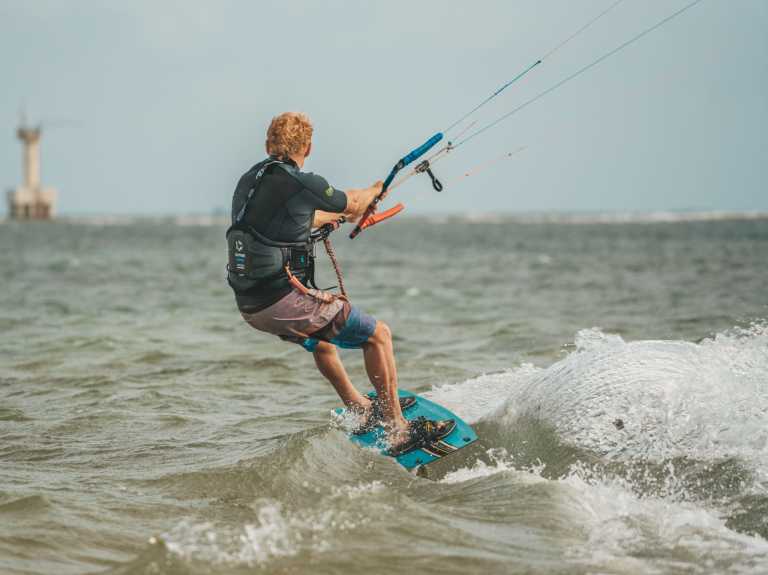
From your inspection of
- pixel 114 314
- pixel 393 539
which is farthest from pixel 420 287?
pixel 393 539

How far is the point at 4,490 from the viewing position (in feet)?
20.9

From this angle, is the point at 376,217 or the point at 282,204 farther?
the point at 376,217

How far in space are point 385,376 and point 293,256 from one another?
43.8 inches

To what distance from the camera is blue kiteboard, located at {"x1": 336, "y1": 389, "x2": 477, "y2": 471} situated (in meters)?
6.95

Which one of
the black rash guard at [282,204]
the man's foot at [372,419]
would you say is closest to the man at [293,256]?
the black rash guard at [282,204]

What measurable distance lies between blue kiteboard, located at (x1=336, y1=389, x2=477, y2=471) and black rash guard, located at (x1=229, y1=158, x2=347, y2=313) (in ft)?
4.31

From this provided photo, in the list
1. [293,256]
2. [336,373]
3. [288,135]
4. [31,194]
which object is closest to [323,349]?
[336,373]

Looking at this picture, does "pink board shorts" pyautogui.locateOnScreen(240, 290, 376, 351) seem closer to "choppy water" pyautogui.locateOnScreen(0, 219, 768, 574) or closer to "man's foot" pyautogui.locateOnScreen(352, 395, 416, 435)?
"man's foot" pyautogui.locateOnScreen(352, 395, 416, 435)

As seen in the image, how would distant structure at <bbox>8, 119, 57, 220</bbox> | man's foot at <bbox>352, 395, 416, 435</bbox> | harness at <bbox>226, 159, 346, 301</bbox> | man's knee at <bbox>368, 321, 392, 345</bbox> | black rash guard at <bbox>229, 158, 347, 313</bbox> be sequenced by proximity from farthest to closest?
distant structure at <bbox>8, 119, 57, 220</bbox> → man's foot at <bbox>352, 395, 416, 435</bbox> → man's knee at <bbox>368, 321, 392, 345</bbox> → harness at <bbox>226, 159, 346, 301</bbox> → black rash guard at <bbox>229, 158, 347, 313</bbox>

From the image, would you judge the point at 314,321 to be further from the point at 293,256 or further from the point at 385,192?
the point at 385,192

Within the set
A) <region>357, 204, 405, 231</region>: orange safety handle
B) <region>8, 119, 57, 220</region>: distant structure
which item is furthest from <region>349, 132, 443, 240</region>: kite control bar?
<region>8, 119, 57, 220</region>: distant structure

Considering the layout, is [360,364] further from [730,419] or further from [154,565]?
[154,565]

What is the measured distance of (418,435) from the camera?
705cm

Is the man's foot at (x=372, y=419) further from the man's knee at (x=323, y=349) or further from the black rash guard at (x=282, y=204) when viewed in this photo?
the black rash guard at (x=282, y=204)
